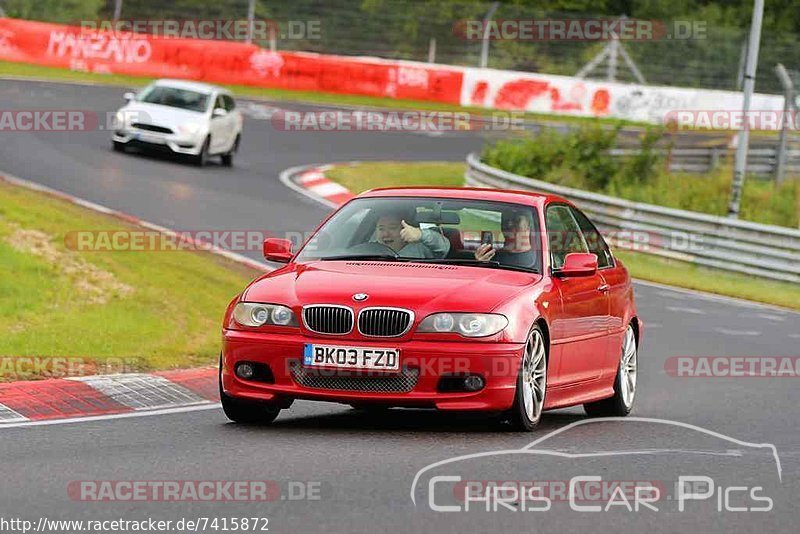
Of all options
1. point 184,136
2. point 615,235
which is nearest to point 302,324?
point 615,235

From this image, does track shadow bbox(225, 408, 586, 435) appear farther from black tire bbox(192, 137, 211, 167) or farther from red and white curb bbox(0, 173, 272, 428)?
black tire bbox(192, 137, 211, 167)

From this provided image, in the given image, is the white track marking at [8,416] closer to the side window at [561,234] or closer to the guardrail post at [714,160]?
the side window at [561,234]

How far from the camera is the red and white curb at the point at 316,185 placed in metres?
28.3

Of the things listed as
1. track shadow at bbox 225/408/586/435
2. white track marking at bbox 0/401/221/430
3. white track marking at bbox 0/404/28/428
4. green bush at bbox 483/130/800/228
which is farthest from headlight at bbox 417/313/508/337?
green bush at bbox 483/130/800/228

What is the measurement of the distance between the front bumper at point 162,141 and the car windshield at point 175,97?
722mm

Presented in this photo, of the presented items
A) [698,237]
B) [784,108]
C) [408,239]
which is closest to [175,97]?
[698,237]

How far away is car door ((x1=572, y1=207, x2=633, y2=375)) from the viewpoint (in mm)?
11141

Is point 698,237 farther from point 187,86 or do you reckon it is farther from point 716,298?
point 187,86

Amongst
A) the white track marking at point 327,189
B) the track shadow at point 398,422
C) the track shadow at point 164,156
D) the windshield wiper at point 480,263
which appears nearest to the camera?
the track shadow at point 398,422

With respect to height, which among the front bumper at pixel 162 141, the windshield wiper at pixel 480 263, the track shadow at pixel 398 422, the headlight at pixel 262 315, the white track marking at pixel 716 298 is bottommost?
the white track marking at pixel 716 298

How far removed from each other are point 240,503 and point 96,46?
131 ft

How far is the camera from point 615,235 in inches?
1051

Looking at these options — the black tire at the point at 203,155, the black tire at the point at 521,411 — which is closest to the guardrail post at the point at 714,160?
the black tire at the point at 203,155

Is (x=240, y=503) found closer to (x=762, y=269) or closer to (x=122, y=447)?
(x=122, y=447)
